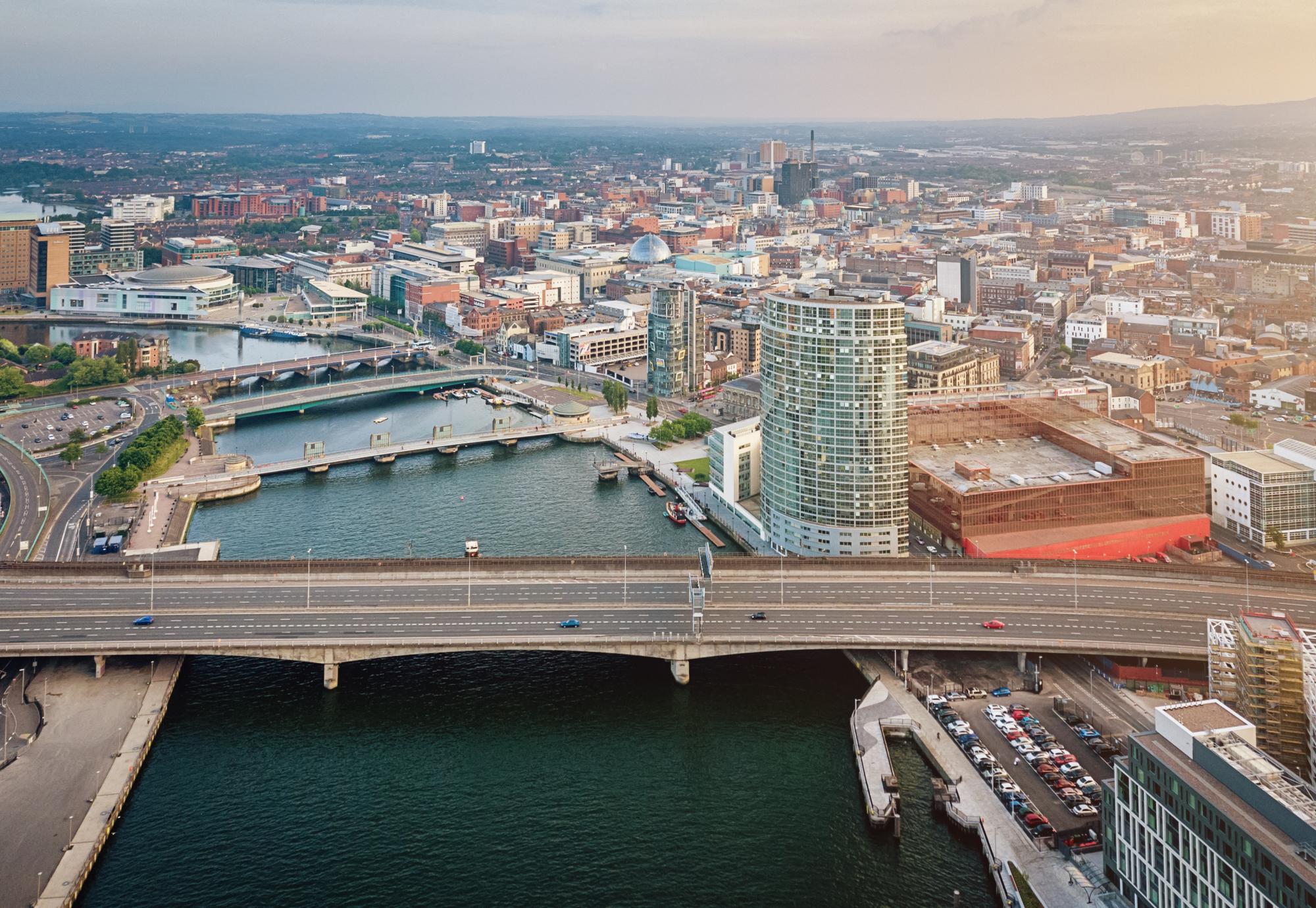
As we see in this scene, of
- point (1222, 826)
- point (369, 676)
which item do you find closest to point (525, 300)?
point (369, 676)

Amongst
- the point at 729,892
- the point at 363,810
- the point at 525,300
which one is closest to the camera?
the point at 729,892

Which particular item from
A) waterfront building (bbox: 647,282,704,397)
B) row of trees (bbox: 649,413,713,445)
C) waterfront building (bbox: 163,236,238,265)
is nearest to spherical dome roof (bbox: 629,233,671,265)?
waterfront building (bbox: 163,236,238,265)

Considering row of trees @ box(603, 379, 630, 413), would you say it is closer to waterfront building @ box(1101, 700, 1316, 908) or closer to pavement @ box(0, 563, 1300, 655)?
pavement @ box(0, 563, 1300, 655)

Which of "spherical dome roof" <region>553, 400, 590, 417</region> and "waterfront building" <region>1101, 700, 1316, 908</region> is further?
"spherical dome roof" <region>553, 400, 590, 417</region>

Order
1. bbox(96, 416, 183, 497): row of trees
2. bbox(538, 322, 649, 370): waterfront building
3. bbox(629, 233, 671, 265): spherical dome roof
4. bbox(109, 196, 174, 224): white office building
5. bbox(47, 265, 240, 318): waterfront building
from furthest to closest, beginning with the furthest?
bbox(109, 196, 174, 224): white office building → bbox(629, 233, 671, 265): spherical dome roof → bbox(47, 265, 240, 318): waterfront building → bbox(538, 322, 649, 370): waterfront building → bbox(96, 416, 183, 497): row of trees

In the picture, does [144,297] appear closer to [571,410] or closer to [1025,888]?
[571,410]

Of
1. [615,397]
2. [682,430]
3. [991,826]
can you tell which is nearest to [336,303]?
[615,397]

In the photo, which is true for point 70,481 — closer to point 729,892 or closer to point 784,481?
point 784,481
